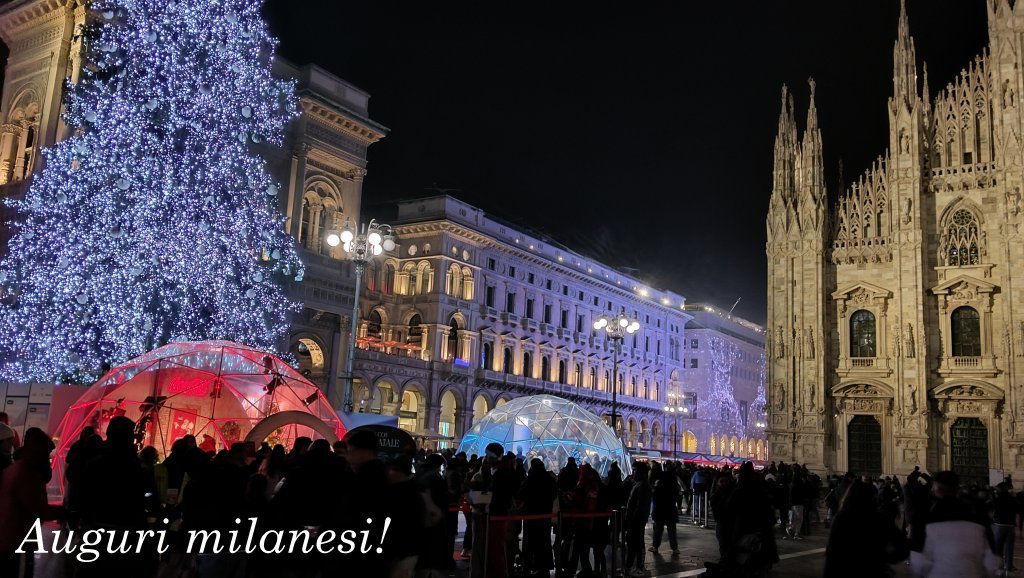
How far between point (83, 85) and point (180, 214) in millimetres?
5416

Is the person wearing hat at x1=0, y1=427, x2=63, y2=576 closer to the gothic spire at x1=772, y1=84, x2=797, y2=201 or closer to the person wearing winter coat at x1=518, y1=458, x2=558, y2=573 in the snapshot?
the person wearing winter coat at x1=518, y1=458, x2=558, y2=573

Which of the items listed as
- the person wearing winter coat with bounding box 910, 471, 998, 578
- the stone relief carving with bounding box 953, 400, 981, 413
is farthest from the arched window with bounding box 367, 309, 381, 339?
the person wearing winter coat with bounding box 910, 471, 998, 578

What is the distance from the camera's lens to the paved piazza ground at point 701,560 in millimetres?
12758

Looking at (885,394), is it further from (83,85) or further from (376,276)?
(83,85)

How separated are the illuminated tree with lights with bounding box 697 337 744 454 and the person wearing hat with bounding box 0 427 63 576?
76.6 metres

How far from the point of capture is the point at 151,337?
21500mm

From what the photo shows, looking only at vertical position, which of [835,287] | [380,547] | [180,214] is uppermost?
[835,287]

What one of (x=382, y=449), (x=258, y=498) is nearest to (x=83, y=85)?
(x=382, y=449)

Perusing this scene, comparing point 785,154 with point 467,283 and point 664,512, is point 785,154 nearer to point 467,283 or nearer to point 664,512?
point 467,283

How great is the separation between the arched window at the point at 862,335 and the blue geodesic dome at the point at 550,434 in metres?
20.8

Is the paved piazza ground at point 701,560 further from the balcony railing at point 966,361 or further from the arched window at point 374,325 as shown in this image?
the arched window at point 374,325

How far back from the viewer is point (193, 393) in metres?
20.4

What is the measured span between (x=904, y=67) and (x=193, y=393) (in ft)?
116

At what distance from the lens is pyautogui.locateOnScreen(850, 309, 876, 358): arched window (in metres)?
39.6
